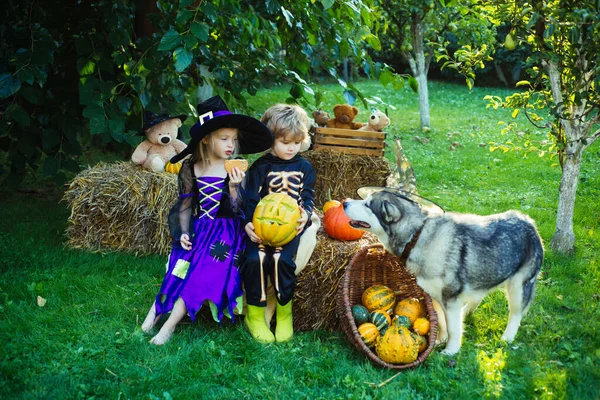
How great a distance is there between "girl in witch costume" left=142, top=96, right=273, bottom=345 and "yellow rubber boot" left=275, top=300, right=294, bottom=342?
1.01 feet

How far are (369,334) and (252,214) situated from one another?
1.17 metres

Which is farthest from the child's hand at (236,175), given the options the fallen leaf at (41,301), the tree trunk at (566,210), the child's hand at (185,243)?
the tree trunk at (566,210)

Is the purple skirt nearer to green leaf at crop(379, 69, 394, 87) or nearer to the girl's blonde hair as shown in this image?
the girl's blonde hair

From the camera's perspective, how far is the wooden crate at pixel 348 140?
570 centimetres

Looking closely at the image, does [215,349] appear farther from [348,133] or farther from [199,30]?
[348,133]

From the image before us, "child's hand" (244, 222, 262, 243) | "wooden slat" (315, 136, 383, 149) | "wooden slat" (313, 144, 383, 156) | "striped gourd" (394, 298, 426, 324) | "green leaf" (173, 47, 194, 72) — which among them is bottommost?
"striped gourd" (394, 298, 426, 324)

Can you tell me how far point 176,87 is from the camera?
5340mm

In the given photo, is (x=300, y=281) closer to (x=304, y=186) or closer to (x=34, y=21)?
(x=304, y=186)

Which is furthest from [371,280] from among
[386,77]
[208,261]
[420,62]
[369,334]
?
[420,62]

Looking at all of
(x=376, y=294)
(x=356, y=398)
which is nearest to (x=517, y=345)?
(x=376, y=294)

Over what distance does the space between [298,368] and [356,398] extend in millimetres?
508

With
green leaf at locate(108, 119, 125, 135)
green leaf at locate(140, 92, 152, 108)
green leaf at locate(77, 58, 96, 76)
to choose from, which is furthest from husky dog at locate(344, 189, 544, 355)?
green leaf at locate(77, 58, 96, 76)

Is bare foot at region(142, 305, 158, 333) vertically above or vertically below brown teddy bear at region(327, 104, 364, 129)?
below

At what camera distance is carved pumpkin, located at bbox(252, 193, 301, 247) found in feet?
13.0
